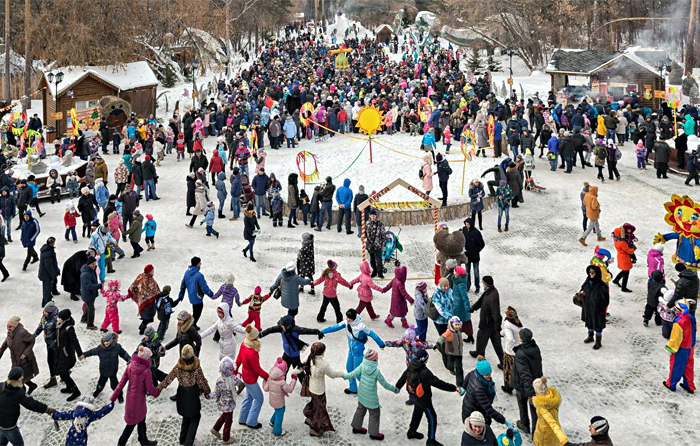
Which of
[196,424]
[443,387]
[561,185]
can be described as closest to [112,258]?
[196,424]

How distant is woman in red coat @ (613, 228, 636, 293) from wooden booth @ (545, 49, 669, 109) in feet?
63.1

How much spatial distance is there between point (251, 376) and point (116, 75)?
84.4 ft

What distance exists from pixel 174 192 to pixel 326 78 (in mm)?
20740

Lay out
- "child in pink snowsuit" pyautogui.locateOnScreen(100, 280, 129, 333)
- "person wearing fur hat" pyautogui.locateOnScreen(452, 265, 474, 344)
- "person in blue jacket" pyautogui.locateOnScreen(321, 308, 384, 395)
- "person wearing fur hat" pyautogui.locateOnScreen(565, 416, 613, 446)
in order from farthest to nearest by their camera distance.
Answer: "child in pink snowsuit" pyautogui.locateOnScreen(100, 280, 129, 333)
"person wearing fur hat" pyautogui.locateOnScreen(452, 265, 474, 344)
"person in blue jacket" pyautogui.locateOnScreen(321, 308, 384, 395)
"person wearing fur hat" pyautogui.locateOnScreen(565, 416, 613, 446)

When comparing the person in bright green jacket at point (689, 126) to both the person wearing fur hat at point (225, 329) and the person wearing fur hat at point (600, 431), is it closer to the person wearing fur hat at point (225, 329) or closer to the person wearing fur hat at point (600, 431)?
the person wearing fur hat at point (225, 329)

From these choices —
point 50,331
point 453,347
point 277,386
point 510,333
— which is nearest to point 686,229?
point 510,333

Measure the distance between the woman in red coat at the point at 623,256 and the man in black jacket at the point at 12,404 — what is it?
921cm

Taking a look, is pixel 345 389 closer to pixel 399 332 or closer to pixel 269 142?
pixel 399 332

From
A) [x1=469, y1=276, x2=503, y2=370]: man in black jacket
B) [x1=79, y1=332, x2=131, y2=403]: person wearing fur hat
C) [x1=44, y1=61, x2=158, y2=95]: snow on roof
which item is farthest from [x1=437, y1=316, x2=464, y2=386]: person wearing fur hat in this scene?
[x1=44, y1=61, x2=158, y2=95]: snow on roof

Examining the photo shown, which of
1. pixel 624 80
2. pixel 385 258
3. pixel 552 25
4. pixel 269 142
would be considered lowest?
pixel 385 258

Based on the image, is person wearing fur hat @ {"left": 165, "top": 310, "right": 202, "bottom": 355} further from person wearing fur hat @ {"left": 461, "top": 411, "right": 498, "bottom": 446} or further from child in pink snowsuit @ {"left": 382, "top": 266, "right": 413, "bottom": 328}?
person wearing fur hat @ {"left": 461, "top": 411, "right": 498, "bottom": 446}

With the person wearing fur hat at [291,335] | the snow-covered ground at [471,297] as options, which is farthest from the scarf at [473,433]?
the person wearing fur hat at [291,335]

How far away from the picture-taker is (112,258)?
46.8 feet

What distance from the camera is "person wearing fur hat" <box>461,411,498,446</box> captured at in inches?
267
